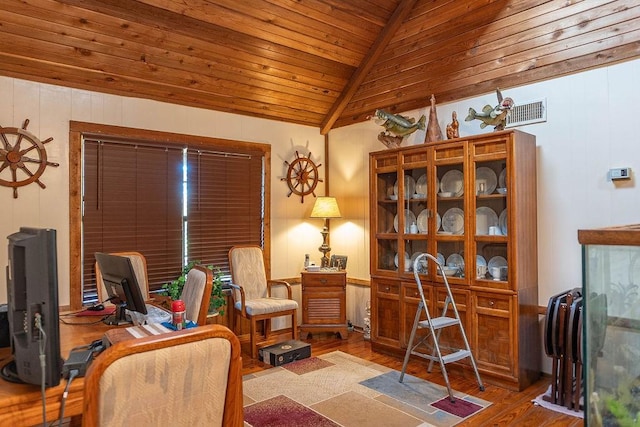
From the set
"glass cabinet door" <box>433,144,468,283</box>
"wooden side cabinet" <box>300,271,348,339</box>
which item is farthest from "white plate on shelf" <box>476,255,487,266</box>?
"wooden side cabinet" <box>300,271,348,339</box>

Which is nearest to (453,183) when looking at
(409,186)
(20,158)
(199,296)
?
(409,186)

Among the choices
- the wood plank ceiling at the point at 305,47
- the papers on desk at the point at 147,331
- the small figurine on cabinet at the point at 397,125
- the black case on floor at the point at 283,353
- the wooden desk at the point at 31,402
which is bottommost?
the black case on floor at the point at 283,353

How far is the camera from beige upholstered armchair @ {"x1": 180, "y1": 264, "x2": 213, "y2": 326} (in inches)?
104

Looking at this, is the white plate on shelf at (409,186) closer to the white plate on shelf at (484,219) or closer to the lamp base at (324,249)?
the white plate on shelf at (484,219)

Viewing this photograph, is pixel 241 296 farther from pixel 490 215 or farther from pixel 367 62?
pixel 367 62

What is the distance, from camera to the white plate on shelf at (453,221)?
388cm

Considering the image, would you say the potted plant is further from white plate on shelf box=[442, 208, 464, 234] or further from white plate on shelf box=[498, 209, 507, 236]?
white plate on shelf box=[498, 209, 507, 236]

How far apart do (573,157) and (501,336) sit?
155cm

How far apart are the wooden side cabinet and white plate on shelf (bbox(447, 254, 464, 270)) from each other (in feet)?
4.55

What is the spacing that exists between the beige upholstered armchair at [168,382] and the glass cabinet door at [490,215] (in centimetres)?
278

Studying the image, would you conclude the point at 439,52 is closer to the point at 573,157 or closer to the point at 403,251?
the point at 573,157

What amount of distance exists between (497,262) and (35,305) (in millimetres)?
3289

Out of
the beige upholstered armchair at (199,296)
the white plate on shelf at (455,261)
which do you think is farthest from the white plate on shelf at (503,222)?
the beige upholstered armchair at (199,296)

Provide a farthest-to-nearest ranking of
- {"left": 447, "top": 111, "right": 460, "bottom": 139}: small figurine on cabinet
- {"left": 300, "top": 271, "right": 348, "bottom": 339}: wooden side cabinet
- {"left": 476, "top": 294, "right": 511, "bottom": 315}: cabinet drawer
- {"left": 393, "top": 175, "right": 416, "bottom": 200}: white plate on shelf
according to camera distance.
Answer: {"left": 300, "top": 271, "right": 348, "bottom": 339}: wooden side cabinet
{"left": 393, "top": 175, "right": 416, "bottom": 200}: white plate on shelf
{"left": 447, "top": 111, "right": 460, "bottom": 139}: small figurine on cabinet
{"left": 476, "top": 294, "right": 511, "bottom": 315}: cabinet drawer
